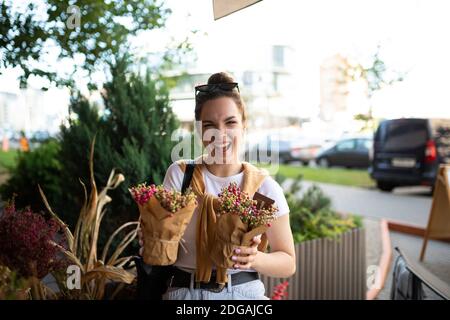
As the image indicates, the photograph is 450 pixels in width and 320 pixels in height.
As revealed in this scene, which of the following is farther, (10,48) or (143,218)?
(10,48)

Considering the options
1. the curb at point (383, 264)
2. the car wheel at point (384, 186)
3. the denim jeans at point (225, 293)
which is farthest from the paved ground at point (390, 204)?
the denim jeans at point (225, 293)

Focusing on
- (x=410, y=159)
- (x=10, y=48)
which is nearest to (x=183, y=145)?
(x=10, y=48)

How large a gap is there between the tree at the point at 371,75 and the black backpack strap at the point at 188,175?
0.94 metres

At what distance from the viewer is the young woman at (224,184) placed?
106 cm

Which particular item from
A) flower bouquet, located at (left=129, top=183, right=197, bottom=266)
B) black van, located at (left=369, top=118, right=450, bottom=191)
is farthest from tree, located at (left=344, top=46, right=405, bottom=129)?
black van, located at (left=369, top=118, right=450, bottom=191)

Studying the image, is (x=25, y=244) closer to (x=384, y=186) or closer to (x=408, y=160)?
(x=408, y=160)

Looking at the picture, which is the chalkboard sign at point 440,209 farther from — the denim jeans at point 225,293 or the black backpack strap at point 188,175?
the black backpack strap at point 188,175

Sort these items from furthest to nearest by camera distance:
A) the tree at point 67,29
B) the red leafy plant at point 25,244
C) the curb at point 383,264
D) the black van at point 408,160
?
1. the black van at point 408,160
2. the curb at point 383,264
3. the tree at point 67,29
4. the red leafy plant at point 25,244

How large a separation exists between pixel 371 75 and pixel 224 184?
1097 mm

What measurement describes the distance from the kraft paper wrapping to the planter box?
1746 mm

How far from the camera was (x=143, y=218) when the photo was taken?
3.01 feet

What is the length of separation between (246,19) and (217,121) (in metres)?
0.45

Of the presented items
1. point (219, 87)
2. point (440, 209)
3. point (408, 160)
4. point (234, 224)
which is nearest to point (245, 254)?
point (234, 224)
